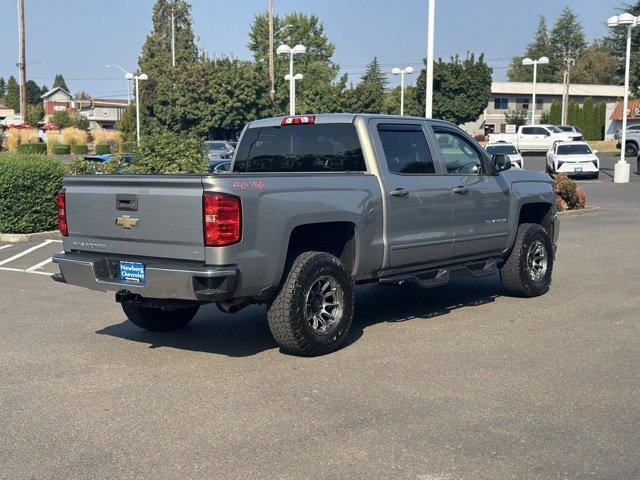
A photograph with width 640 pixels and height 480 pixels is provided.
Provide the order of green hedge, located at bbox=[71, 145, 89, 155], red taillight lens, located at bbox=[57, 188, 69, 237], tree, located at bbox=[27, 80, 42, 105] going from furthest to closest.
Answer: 1. tree, located at bbox=[27, 80, 42, 105]
2. green hedge, located at bbox=[71, 145, 89, 155]
3. red taillight lens, located at bbox=[57, 188, 69, 237]

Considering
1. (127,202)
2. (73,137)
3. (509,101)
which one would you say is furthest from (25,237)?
(509,101)

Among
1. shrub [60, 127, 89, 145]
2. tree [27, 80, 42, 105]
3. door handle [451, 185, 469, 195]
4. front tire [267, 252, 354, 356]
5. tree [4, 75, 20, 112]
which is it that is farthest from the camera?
tree [27, 80, 42, 105]

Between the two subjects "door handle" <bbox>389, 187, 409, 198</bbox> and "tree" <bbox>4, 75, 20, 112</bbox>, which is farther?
"tree" <bbox>4, 75, 20, 112</bbox>

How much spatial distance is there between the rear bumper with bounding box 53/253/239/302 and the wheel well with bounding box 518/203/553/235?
15.7ft

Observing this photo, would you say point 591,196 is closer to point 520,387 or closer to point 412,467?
point 520,387

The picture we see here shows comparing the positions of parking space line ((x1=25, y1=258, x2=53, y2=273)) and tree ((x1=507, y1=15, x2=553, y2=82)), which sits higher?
tree ((x1=507, y1=15, x2=553, y2=82))

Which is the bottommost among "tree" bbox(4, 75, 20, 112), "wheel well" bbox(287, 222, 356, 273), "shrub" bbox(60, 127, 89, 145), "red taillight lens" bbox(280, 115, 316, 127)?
"wheel well" bbox(287, 222, 356, 273)

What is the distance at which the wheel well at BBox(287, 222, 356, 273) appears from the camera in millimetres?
7258

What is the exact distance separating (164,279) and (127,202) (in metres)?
0.77

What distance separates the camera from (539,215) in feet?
33.5

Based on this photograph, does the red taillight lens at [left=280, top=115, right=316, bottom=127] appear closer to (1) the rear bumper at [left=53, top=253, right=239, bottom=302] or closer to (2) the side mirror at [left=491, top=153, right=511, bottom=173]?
(2) the side mirror at [left=491, top=153, right=511, bottom=173]

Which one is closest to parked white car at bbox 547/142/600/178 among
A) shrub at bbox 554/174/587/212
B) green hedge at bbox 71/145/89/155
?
shrub at bbox 554/174/587/212

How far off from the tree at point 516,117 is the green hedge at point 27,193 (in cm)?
5880

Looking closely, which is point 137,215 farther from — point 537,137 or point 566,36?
point 566,36
